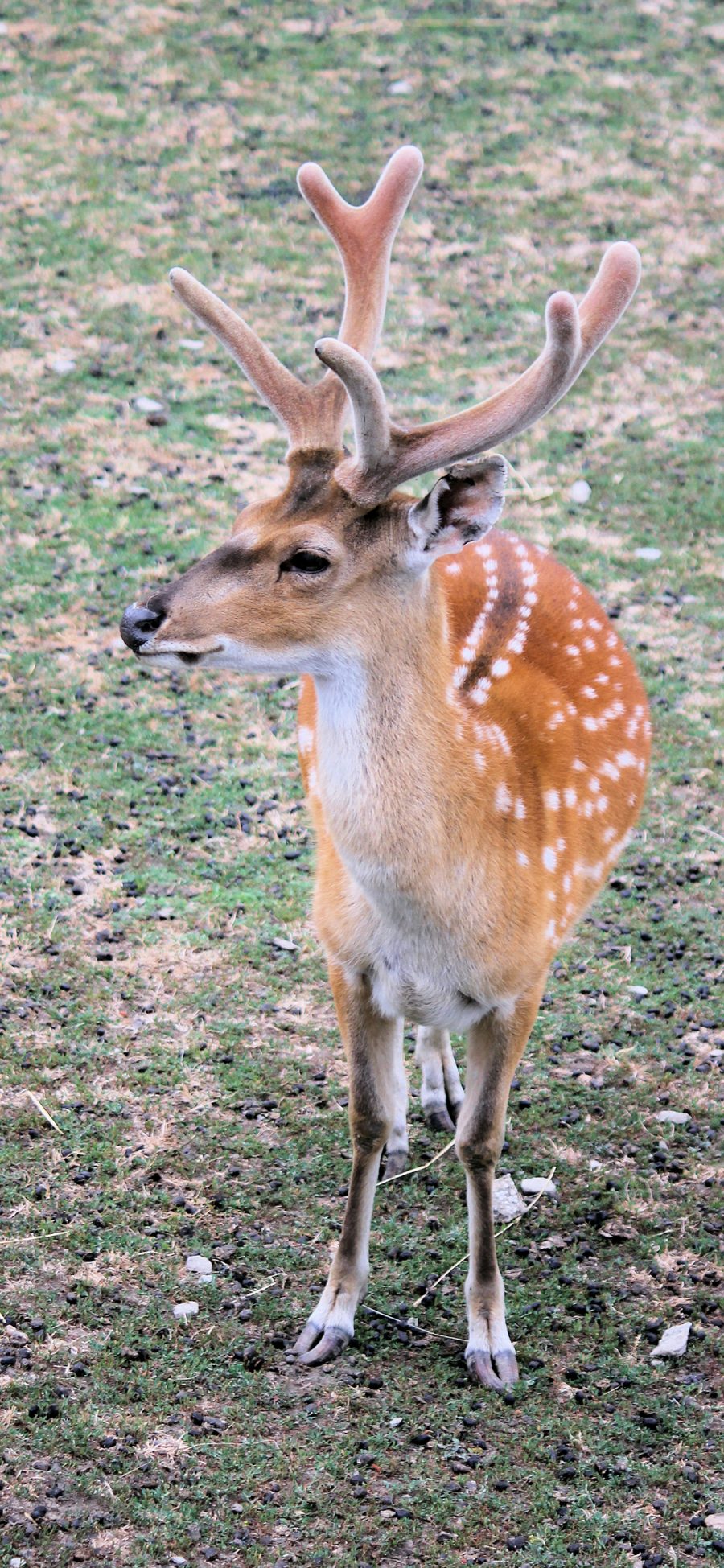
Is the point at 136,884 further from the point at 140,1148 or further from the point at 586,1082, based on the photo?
the point at 586,1082

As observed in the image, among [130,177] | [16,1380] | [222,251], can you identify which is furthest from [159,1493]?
[130,177]

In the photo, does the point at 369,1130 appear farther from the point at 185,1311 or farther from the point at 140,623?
the point at 140,623

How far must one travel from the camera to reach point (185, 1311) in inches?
156

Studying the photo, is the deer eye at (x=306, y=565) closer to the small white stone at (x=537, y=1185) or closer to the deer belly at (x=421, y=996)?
the deer belly at (x=421, y=996)

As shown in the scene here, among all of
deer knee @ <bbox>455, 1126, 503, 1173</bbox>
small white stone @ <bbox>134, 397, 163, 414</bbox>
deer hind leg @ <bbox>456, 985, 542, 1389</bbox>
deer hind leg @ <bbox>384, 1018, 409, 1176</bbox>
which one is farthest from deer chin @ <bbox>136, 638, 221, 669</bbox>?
small white stone @ <bbox>134, 397, 163, 414</bbox>

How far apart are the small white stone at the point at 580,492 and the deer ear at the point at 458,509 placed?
4.47 meters

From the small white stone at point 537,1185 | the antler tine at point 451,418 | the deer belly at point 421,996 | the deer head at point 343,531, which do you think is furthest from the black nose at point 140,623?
the small white stone at point 537,1185

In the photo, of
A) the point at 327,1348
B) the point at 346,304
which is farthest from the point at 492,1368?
the point at 346,304

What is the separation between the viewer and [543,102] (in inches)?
430

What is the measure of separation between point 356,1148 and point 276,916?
1.53 meters

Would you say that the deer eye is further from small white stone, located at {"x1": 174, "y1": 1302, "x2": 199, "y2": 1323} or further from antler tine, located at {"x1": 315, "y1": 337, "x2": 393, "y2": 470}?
small white stone, located at {"x1": 174, "y1": 1302, "x2": 199, "y2": 1323}

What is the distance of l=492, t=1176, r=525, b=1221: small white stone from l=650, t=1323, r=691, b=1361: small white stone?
20.9 inches

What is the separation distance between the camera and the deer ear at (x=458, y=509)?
10.6ft

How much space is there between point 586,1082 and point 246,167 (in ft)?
23.5
